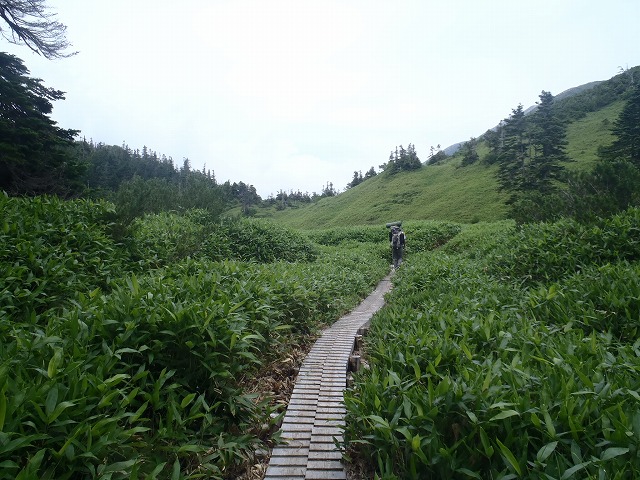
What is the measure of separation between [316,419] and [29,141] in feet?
47.7

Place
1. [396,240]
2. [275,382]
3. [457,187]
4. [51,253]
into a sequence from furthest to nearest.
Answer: [457,187] < [396,240] < [51,253] < [275,382]

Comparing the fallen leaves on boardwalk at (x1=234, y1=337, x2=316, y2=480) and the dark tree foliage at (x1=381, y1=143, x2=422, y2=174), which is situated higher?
the dark tree foliage at (x1=381, y1=143, x2=422, y2=174)

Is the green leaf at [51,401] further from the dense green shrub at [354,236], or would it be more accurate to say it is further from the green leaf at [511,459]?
the dense green shrub at [354,236]

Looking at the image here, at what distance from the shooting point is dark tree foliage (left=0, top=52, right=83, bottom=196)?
441 inches

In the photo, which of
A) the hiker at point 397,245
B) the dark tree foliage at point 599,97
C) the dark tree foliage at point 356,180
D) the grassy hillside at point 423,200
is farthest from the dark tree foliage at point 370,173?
the hiker at point 397,245

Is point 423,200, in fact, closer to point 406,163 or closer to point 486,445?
point 406,163

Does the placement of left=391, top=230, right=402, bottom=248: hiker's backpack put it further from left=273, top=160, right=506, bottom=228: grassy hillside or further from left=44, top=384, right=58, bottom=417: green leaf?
left=273, top=160, right=506, bottom=228: grassy hillside

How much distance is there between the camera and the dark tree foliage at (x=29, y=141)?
11195 mm

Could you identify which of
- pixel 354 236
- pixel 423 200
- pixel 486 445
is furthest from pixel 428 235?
pixel 423 200

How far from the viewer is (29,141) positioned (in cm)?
1225

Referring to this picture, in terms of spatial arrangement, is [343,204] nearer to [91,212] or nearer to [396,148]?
[396,148]

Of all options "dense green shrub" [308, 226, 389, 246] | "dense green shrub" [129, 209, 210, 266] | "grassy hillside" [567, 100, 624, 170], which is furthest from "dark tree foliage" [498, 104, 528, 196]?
"dense green shrub" [129, 209, 210, 266]

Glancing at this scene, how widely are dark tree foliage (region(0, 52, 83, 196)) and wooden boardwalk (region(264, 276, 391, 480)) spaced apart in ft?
37.0

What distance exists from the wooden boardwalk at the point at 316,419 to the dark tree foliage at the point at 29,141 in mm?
11270
